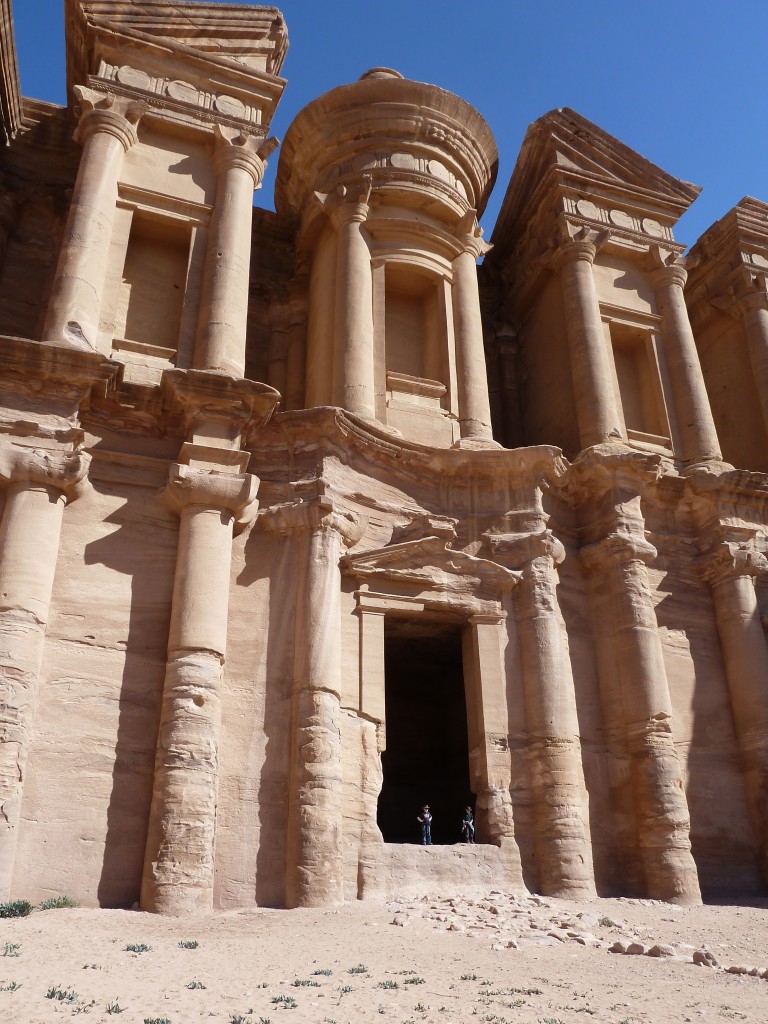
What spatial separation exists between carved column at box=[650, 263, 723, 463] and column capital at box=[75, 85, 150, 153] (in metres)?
11.2

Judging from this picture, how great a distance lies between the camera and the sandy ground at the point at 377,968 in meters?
5.79

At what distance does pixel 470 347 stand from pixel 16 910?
11776 mm

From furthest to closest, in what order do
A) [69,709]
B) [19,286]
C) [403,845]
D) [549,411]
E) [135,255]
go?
[549,411], [19,286], [135,255], [403,845], [69,709]

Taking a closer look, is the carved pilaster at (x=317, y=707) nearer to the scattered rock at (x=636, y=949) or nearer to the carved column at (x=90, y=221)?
the scattered rock at (x=636, y=949)

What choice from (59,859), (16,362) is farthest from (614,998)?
(16,362)

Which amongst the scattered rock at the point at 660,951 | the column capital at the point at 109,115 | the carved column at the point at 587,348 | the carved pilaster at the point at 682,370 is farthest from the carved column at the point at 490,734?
the column capital at the point at 109,115

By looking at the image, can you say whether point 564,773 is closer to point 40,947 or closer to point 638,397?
point 40,947

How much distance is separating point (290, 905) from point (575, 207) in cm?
1553

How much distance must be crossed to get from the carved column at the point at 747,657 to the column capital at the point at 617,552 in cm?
154

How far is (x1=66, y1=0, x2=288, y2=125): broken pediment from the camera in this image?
15695mm

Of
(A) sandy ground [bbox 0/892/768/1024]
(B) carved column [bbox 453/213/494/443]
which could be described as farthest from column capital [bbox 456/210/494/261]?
(A) sandy ground [bbox 0/892/768/1024]

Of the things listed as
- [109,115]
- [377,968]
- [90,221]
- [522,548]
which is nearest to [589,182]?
[522,548]

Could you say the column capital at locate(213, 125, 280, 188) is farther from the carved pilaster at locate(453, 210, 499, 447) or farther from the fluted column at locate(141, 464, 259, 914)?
the fluted column at locate(141, 464, 259, 914)

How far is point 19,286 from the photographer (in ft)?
55.4
